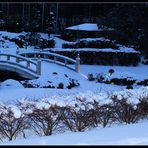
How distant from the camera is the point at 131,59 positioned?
109 ft

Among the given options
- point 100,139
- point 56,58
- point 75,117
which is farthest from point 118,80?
point 100,139

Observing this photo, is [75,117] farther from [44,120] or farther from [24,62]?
[24,62]

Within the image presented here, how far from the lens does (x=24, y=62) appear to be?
89.5 feet

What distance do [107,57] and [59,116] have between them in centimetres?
2579

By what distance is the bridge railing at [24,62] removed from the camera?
80.2 feet

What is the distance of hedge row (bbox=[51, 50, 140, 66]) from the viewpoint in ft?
109

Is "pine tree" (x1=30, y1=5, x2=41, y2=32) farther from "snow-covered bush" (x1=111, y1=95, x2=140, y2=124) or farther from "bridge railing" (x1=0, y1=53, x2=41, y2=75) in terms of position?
"snow-covered bush" (x1=111, y1=95, x2=140, y2=124)

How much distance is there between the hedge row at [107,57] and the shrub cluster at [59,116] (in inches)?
983

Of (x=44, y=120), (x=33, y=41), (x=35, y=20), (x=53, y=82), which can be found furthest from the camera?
(x=35, y=20)

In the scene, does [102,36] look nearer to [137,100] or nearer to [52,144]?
[137,100]


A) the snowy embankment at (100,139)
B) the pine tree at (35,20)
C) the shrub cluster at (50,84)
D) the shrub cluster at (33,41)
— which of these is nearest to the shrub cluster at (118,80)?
the shrub cluster at (50,84)

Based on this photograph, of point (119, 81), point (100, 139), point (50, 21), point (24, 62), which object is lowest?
point (119, 81)

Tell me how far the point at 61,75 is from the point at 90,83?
181cm

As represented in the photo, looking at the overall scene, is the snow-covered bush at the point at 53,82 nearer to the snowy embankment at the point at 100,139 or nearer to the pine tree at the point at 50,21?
the snowy embankment at the point at 100,139
